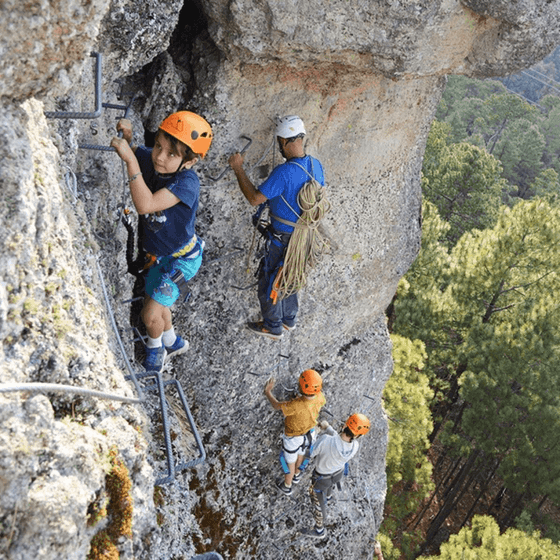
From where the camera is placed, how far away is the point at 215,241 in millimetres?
5770

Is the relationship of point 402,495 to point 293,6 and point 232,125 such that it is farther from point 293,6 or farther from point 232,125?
point 293,6

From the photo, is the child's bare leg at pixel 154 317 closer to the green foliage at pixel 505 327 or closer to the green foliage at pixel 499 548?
the green foliage at pixel 499 548

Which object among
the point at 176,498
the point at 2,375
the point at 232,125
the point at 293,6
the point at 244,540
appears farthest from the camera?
the point at 244,540

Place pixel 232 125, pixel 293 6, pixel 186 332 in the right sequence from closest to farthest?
pixel 293 6
pixel 232 125
pixel 186 332

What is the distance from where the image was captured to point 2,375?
2.10m

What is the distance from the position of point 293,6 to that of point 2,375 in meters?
3.74

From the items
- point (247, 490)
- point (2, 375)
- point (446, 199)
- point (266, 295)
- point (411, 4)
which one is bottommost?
point (446, 199)

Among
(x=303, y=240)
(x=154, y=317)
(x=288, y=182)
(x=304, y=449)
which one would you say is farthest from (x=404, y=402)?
(x=154, y=317)

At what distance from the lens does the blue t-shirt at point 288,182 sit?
4844 millimetres

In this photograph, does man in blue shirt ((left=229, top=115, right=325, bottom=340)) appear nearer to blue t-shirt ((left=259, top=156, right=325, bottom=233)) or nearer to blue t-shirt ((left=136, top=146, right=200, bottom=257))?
blue t-shirt ((left=259, top=156, right=325, bottom=233))

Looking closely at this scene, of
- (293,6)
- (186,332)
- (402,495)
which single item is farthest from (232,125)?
(402,495)

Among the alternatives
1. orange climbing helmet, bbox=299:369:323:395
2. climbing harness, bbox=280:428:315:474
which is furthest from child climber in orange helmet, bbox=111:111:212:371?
climbing harness, bbox=280:428:315:474

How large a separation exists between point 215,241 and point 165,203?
1.93m

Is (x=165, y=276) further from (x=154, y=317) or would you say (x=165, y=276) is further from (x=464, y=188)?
(x=464, y=188)
